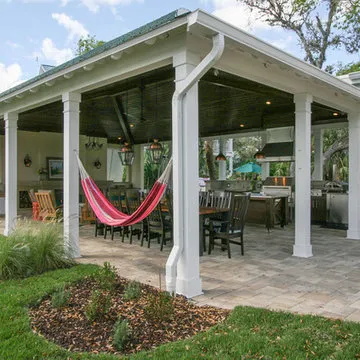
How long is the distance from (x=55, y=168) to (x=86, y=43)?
1149 centimetres

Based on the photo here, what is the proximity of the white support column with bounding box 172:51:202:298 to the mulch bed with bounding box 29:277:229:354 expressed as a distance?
0.29 metres

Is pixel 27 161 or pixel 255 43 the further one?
pixel 27 161

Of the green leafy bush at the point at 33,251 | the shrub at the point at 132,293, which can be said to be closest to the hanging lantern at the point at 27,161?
the green leafy bush at the point at 33,251

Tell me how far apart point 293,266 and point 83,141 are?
32.7 ft

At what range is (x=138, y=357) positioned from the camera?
88.8 inches

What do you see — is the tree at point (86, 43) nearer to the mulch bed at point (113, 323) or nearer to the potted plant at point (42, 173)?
the potted plant at point (42, 173)

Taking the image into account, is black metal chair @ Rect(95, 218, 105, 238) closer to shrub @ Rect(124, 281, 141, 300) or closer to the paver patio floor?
the paver patio floor

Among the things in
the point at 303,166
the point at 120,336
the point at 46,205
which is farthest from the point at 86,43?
the point at 120,336

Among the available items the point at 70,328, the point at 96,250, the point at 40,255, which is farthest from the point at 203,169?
the point at 70,328

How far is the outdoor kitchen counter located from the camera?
25.3ft

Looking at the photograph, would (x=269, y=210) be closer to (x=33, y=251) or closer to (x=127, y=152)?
(x=127, y=152)

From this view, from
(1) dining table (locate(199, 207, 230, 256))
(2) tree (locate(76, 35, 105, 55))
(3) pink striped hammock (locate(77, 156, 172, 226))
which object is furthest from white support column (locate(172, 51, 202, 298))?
(2) tree (locate(76, 35, 105, 55))

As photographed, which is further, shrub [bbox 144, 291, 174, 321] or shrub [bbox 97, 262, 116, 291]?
shrub [bbox 97, 262, 116, 291]

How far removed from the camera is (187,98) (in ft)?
11.6
